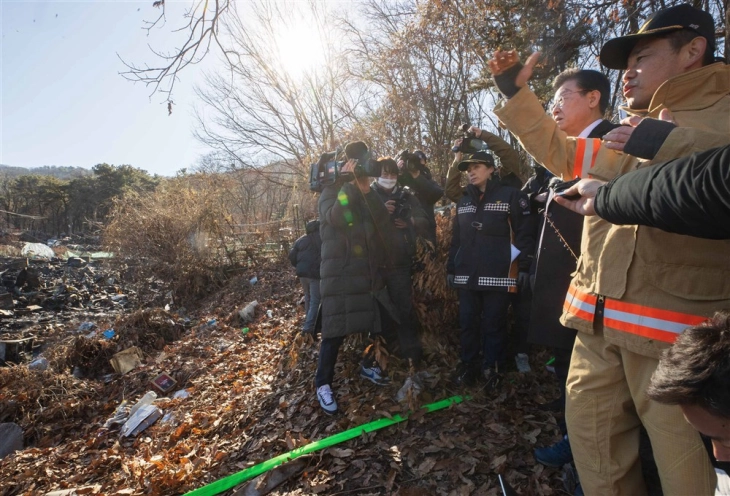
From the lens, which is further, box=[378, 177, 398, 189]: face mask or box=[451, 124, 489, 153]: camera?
box=[378, 177, 398, 189]: face mask

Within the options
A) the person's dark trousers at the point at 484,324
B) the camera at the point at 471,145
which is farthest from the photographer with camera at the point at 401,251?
the camera at the point at 471,145

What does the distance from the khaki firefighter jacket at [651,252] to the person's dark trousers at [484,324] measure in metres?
1.55

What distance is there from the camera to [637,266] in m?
1.46

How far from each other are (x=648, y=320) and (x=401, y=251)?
7.89ft

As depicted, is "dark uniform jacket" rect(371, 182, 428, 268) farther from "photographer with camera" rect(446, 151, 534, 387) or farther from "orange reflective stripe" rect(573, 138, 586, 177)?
"orange reflective stripe" rect(573, 138, 586, 177)

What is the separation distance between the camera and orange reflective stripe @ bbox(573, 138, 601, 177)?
64.4 inches

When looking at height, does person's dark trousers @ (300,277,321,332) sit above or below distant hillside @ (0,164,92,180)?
below

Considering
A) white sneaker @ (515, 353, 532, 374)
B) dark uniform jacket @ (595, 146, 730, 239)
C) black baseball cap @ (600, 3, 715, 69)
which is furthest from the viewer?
white sneaker @ (515, 353, 532, 374)

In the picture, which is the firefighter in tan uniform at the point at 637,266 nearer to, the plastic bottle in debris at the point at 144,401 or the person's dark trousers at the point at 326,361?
the person's dark trousers at the point at 326,361

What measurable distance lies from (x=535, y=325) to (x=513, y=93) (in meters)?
1.43

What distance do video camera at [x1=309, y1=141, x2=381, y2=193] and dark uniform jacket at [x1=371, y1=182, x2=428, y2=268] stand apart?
259 mm

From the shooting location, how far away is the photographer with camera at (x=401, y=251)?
3.72 metres

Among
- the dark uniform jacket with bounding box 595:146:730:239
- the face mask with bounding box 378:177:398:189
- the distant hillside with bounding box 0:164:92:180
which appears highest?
the distant hillside with bounding box 0:164:92:180

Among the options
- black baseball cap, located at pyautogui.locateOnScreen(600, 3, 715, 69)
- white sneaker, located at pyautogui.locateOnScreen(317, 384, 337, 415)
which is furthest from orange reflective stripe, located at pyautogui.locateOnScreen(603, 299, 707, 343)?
white sneaker, located at pyautogui.locateOnScreen(317, 384, 337, 415)
